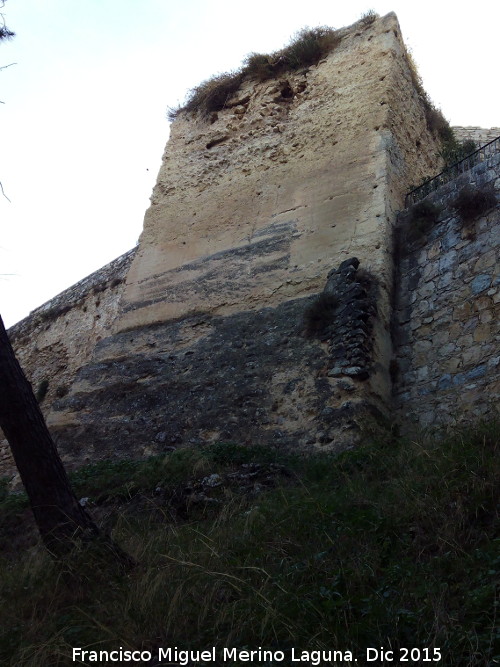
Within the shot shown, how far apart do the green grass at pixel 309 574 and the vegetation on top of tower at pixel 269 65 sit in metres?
6.48

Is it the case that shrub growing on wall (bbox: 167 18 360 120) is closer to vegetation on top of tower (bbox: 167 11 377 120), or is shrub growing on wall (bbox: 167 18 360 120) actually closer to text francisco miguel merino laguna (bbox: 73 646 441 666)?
vegetation on top of tower (bbox: 167 11 377 120)

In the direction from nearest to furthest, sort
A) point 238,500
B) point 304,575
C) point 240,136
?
point 304,575
point 238,500
point 240,136

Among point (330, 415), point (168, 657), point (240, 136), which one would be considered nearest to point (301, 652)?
point (168, 657)

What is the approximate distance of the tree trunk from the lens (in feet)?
12.9

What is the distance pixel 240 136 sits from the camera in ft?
31.4

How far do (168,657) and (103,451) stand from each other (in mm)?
3994

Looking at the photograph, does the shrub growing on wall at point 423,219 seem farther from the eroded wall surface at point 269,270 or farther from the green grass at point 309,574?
the green grass at point 309,574

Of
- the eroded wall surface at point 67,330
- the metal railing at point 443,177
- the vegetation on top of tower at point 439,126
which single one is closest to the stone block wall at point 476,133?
the vegetation on top of tower at point 439,126

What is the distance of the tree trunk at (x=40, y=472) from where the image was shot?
12.9 feet

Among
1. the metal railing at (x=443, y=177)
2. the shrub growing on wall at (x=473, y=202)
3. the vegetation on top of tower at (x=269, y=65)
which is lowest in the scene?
the shrub growing on wall at (x=473, y=202)

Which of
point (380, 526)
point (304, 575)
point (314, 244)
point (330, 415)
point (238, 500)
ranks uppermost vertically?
point (314, 244)

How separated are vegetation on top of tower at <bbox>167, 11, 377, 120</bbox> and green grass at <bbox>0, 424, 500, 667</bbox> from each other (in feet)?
21.2


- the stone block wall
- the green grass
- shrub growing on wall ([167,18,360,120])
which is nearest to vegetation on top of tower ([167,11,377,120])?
shrub growing on wall ([167,18,360,120])

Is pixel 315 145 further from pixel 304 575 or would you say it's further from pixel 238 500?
pixel 304 575
